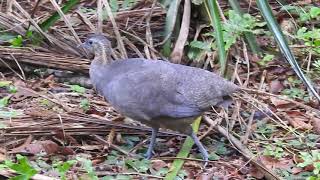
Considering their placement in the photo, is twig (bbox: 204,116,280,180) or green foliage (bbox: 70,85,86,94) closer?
twig (bbox: 204,116,280,180)

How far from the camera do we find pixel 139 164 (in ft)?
12.4

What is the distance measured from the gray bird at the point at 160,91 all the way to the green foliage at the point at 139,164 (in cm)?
7

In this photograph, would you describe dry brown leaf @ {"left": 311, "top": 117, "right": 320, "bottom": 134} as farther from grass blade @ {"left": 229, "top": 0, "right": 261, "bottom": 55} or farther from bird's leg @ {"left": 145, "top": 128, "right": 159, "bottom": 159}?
bird's leg @ {"left": 145, "top": 128, "right": 159, "bottom": 159}

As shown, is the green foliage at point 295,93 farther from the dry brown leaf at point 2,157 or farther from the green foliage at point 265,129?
the dry brown leaf at point 2,157

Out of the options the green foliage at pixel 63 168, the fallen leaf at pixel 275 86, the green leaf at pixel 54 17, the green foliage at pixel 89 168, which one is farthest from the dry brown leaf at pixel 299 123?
the green leaf at pixel 54 17

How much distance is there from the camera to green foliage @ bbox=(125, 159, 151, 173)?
3.72 m

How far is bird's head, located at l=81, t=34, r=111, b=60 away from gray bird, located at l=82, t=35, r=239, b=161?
0.20ft

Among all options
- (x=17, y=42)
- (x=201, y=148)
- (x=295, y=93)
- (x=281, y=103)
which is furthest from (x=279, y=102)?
(x=17, y=42)

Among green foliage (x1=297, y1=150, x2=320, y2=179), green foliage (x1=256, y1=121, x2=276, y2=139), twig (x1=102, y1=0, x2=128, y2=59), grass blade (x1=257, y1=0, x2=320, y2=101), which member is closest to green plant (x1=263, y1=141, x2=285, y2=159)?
green foliage (x1=256, y1=121, x2=276, y2=139)

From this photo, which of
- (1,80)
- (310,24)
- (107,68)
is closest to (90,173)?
(107,68)

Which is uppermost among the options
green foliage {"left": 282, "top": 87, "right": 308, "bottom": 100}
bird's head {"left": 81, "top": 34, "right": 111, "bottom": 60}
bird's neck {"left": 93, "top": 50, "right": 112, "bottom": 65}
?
bird's head {"left": 81, "top": 34, "right": 111, "bottom": 60}

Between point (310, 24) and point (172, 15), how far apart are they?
1223 millimetres

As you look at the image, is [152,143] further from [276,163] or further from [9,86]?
[9,86]

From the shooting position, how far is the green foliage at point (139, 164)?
12.2ft
